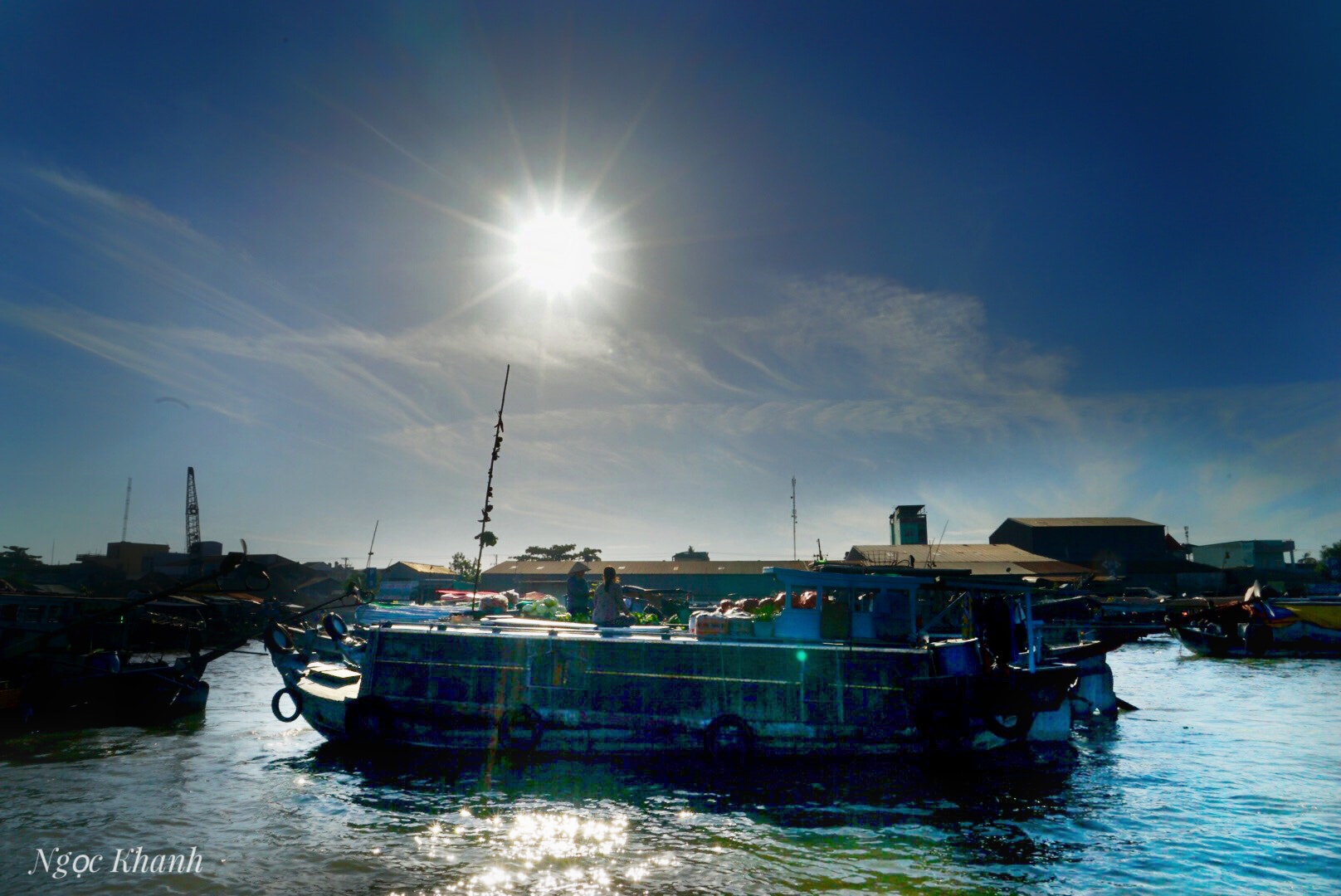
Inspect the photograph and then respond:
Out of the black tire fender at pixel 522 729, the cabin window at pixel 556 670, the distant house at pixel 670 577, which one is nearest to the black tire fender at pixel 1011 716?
the cabin window at pixel 556 670

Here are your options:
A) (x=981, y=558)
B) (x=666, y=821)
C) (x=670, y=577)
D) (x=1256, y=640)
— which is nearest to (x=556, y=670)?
(x=666, y=821)

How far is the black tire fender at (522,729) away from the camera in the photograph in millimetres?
19594

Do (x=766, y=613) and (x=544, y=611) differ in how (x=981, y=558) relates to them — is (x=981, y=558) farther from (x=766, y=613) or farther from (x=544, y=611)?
(x=766, y=613)

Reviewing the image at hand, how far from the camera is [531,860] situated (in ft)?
42.2

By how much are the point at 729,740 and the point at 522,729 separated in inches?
229

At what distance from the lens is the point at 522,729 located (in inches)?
774

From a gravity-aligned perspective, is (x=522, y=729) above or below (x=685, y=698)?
below

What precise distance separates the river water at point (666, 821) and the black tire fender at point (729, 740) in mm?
590

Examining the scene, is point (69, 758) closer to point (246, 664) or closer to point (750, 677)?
point (750, 677)

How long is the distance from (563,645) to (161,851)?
9609mm

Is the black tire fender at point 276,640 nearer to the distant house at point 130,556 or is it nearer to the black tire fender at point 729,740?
the black tire fender at point 729,740

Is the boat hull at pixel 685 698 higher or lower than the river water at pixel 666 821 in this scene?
higher

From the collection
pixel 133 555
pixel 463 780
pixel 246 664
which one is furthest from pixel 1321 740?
pixel 133 555

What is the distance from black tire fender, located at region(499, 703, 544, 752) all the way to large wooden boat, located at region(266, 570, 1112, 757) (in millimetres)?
33
